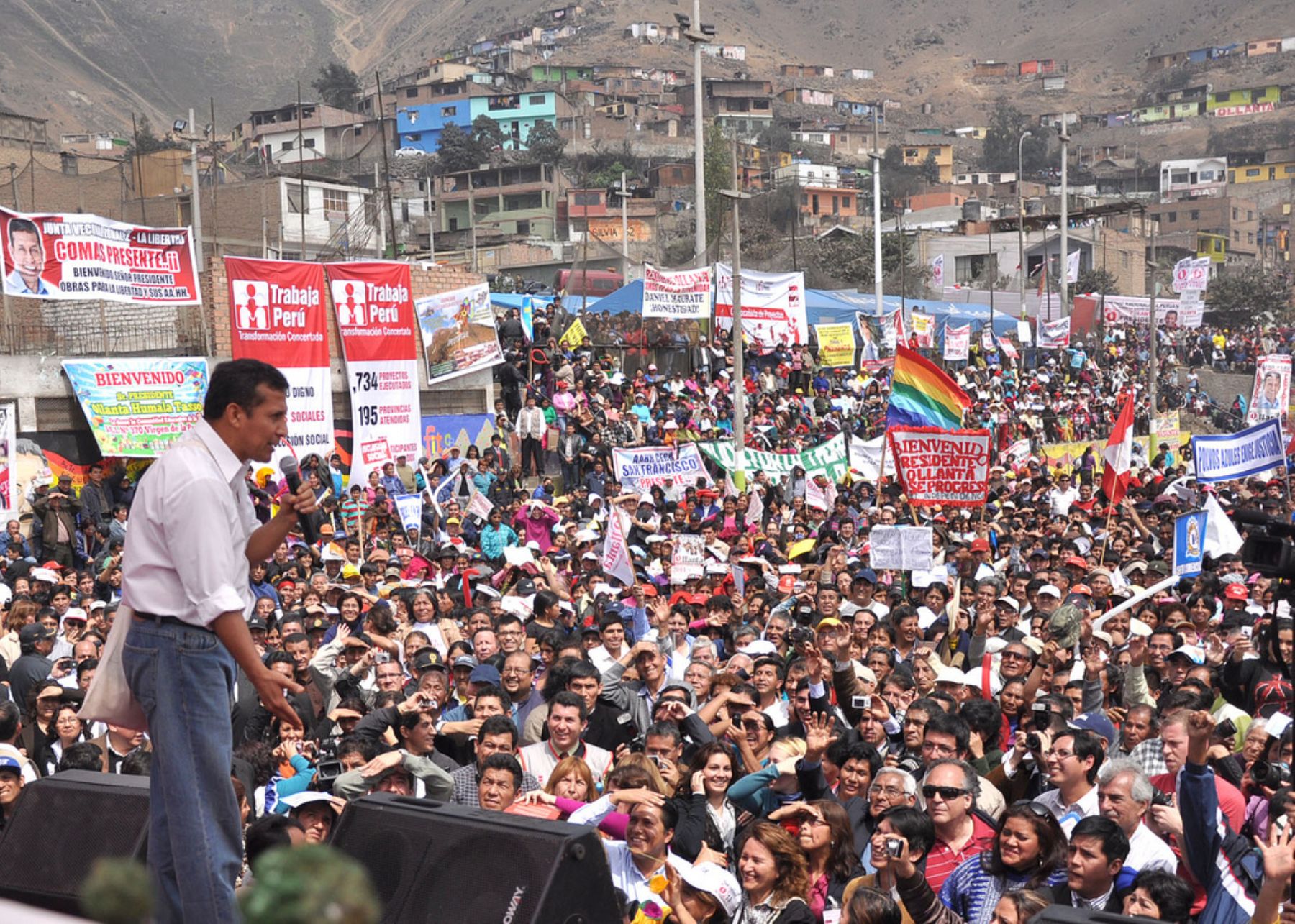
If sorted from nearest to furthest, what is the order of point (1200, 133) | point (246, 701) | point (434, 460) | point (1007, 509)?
point (246, 701) → point (1007, 509) → point (434, 460) → point (1200, 133)

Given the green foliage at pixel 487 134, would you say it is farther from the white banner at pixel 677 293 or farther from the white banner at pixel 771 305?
the white banner at pixel 677 293

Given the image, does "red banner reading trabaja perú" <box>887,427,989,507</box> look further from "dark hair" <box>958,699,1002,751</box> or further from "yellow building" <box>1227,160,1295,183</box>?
→ "yellow building" <box>1227,160,1295,183</box>

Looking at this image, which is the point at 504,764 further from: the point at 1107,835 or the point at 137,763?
the point at 1107,835

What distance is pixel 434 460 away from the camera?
2130 centimetres

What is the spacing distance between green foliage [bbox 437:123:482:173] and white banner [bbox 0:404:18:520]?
77596mm

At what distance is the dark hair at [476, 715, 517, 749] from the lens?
6.85m

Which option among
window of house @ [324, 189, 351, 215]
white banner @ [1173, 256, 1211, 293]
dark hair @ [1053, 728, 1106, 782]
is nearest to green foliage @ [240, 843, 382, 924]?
dark hair @ [1053, 728, 1106, 782]

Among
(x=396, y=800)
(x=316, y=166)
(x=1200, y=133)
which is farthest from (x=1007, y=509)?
(x=1200, y=133)

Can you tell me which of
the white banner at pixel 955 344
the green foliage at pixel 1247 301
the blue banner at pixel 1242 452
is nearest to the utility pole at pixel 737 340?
the blue banner at pixel 1242 452

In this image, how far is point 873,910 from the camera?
200 inches

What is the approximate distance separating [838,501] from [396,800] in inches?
597

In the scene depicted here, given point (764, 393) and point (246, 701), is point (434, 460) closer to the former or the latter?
point (764, 393)

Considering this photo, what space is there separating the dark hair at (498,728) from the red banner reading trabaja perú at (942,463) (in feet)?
26.6

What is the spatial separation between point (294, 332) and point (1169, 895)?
1725cm
